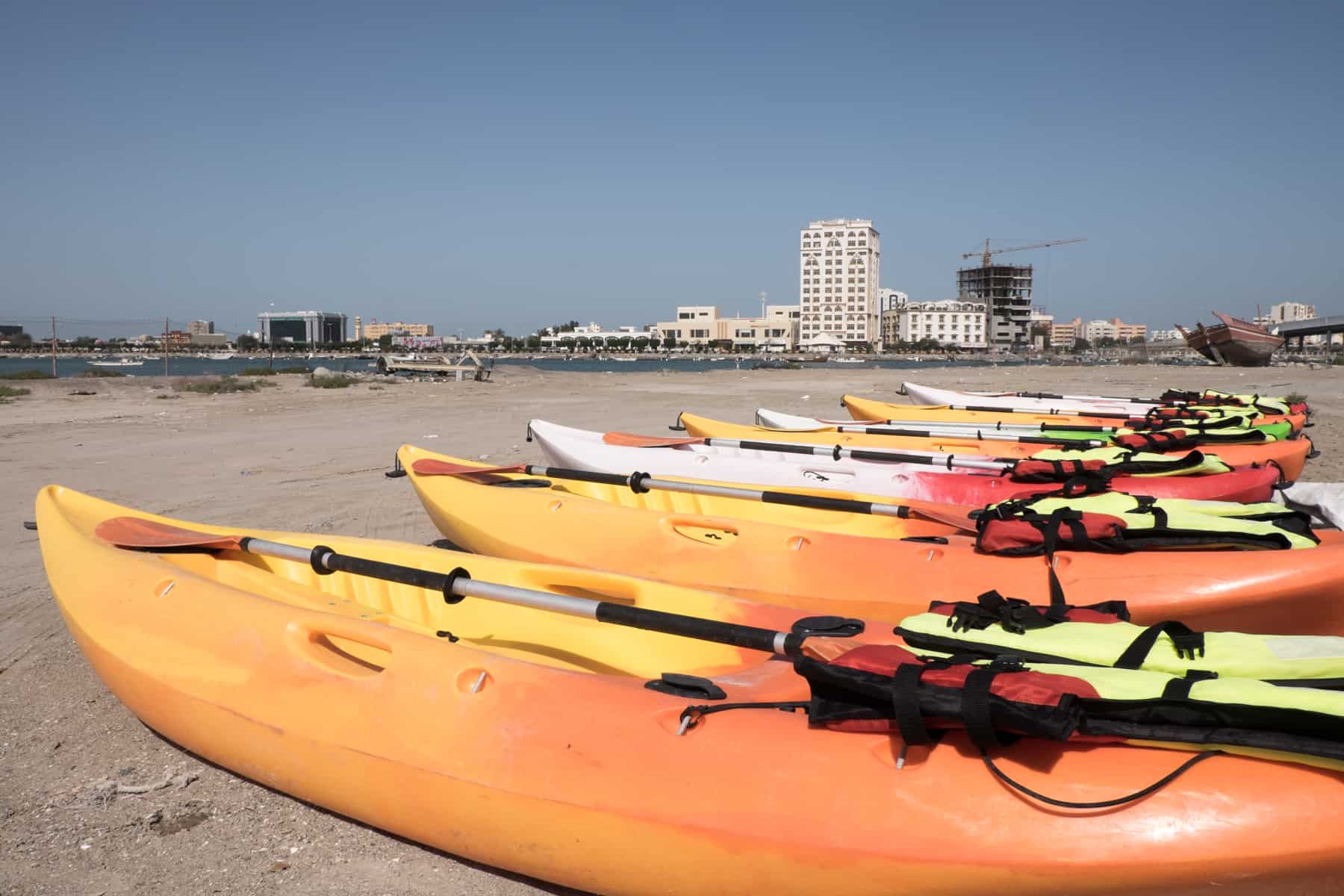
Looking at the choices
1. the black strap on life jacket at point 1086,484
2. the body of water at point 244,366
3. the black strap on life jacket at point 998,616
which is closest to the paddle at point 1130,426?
the black strap on life jacket at point 1086,484

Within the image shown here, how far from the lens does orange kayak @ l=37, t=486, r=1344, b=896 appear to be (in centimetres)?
185

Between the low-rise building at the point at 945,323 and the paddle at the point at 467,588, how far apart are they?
11985 cm

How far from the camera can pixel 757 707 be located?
7.90ft

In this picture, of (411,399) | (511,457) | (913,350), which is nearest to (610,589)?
(511,457)

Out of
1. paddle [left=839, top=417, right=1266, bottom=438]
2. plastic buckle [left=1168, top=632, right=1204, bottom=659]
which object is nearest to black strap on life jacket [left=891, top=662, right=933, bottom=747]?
plastic buckle [left=1168, top=632, right=1204, bottom=659]

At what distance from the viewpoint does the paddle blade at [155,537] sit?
400 centimetres

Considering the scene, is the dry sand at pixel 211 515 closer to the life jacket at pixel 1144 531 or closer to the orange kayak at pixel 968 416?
the orange kayak at pixel 968 416

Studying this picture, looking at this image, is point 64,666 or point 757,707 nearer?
point 757,707

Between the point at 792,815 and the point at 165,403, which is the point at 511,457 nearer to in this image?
the point at 792,815

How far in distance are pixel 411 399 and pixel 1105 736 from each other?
59.1ft

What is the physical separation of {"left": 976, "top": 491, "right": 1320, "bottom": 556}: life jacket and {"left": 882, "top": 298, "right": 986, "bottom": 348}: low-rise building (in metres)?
118

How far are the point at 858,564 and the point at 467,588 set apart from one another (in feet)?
5.84

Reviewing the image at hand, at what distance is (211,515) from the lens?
6785 mm

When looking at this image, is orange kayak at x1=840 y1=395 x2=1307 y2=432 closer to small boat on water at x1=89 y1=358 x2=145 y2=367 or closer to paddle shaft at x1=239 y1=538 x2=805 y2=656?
paddle shaft at x1=239 y1=538 x2=805 y2=656
